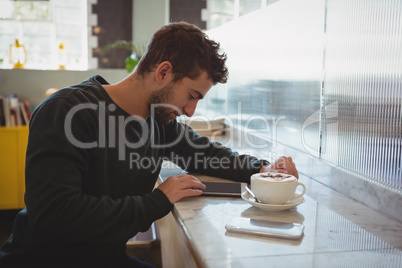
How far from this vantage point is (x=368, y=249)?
2.80 feet

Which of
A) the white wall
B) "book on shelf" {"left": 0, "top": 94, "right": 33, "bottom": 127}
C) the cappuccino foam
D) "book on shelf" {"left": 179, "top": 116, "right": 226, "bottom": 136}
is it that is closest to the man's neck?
the cappuccino foam

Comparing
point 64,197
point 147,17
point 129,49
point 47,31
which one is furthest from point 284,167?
point 47,31

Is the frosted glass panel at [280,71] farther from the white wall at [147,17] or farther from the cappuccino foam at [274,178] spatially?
the white wall at [147,17]

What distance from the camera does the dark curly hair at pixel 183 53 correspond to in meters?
1.27

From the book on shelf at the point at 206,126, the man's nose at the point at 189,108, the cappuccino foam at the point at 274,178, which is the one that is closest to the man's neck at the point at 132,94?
the man's nose at the point at 189,108

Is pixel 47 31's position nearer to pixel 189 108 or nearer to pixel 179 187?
pixel 189 108

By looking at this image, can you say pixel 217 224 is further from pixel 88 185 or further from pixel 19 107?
pixel 19 107

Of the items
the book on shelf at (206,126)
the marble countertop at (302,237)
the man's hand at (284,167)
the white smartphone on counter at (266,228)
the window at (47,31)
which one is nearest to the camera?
the marble countertop at (302,237)

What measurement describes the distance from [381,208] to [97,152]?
835mm

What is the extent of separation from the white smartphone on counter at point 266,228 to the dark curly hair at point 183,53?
519mm

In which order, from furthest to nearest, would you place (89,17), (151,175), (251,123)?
(89,17), (251,123), (151,175)

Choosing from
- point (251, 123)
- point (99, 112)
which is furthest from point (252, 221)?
point (251, 123)

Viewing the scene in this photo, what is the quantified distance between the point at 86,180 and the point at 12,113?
2959 mm

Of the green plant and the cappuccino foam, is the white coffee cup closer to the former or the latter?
the cappuccino foam
